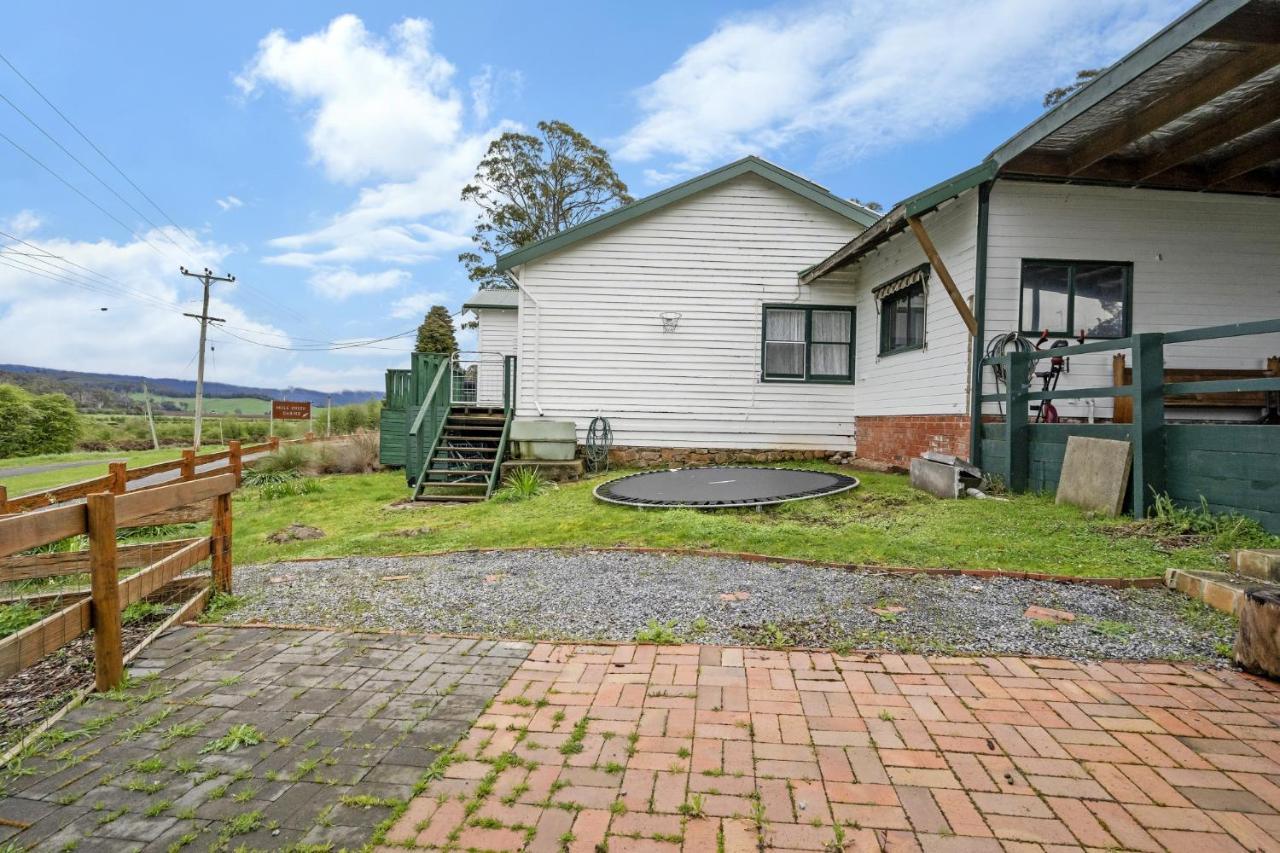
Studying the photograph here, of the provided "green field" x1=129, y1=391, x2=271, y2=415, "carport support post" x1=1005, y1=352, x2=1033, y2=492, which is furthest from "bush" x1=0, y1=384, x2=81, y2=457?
"carport support post" x1=1005, y1=352, x2=1033, y2=492

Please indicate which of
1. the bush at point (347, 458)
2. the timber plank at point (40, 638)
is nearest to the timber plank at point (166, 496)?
the timber plank at point (40, 638)

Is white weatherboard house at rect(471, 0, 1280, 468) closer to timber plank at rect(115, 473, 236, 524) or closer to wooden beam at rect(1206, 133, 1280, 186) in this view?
wooden beam at rect(1206, 133, 1280, 186)

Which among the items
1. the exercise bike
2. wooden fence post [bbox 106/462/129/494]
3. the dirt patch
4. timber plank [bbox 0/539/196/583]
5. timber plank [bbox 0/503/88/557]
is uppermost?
the exercise bike

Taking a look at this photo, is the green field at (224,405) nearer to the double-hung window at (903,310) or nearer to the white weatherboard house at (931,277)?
the white weatherboard house at (931,277)

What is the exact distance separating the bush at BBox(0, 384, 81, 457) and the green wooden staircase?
23.6 m

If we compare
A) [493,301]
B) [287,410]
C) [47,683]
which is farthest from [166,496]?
[287,410]

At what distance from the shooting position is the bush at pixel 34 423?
916 inches

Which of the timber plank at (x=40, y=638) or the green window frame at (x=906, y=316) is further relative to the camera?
the green window frame at (x=906, y=316)

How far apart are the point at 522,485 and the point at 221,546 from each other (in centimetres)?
496

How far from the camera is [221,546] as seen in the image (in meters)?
3.95

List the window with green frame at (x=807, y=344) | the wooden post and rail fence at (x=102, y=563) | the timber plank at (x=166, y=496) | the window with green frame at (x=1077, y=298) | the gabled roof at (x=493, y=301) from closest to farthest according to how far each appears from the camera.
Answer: the wooden post and rail fence at (x=102, y=563)
the timber plank at (x=166, y=496)
the window with green frame at (x=1077, y=298)
the window with green frame at (x=807, y=344)
the gabled roof at (x=493, y=301)

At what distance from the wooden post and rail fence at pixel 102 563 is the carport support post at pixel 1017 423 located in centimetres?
702

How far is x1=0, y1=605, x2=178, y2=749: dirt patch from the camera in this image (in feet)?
8.05

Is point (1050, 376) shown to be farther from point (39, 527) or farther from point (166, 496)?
point (39, 527)
